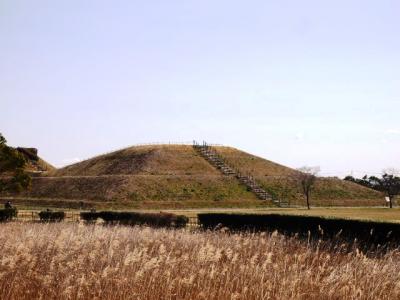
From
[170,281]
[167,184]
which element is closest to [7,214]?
[170,281]

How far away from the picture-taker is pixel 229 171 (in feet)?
328

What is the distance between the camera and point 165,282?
37.6 ft

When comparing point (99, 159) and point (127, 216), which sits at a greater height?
point (99, 159)

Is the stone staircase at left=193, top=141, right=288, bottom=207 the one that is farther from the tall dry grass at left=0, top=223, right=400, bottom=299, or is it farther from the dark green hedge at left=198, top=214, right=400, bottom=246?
the tall dry grass at left=0, top=223, right=400, bottom=299

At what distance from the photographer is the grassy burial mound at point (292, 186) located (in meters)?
89.3

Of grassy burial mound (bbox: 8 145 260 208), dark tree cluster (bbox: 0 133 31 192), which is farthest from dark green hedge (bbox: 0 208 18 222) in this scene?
grassy burial mound (bbox: 8 145 260 208)

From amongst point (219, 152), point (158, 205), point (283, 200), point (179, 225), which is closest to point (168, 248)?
point (179, 225)

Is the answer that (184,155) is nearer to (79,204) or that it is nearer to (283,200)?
(283,200)

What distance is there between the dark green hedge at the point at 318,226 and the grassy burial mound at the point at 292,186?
48.9m

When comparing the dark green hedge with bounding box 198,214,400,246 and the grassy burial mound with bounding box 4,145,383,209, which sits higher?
the grassy burial mound with bounding box 4,145,383,209

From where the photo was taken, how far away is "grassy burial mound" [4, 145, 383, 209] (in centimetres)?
8049

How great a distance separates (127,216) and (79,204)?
34.3 meters

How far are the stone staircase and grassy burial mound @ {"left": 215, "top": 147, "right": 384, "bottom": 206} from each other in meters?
1.43

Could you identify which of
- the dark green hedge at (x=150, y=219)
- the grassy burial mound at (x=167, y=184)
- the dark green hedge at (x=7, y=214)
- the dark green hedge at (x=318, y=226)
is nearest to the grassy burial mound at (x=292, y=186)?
the grassy burial mound at (x=167, y=184)
